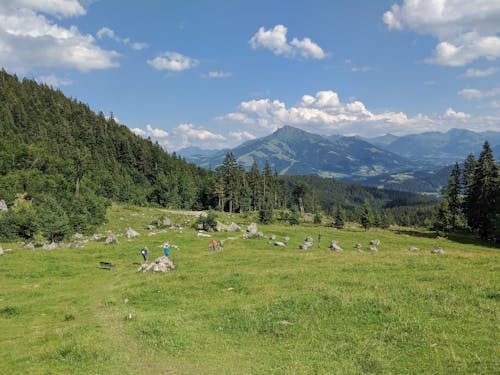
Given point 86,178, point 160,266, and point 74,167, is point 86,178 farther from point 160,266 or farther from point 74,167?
point 160,266

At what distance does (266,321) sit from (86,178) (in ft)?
395

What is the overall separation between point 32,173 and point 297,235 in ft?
273

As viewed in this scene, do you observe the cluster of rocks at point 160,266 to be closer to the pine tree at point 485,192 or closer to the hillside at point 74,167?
the hillside at point 74,167

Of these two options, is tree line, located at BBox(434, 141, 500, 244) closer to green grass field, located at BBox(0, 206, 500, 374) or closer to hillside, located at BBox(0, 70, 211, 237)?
green grass field, located at BBox(0, 206, 500, 374)

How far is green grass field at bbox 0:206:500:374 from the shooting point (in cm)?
1315

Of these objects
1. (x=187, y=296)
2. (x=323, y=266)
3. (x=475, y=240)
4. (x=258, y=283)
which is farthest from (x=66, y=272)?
(x=475, y=240)

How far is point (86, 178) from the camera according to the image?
387 feet

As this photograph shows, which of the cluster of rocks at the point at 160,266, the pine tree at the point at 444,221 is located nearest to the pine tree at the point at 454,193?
the pine tree at the point at 444,221

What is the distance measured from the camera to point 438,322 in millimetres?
15016

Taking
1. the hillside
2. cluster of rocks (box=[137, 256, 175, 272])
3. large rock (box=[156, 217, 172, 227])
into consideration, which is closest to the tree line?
cluster of rocks (box=[137, 256, 175, 272])

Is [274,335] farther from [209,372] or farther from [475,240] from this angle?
[475,240]

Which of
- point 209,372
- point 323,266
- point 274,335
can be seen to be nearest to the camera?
point 209,372

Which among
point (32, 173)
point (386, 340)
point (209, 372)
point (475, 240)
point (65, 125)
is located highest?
point (65, 125)

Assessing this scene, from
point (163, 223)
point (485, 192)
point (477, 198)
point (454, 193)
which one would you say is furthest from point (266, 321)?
point (454, 193)
